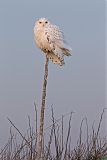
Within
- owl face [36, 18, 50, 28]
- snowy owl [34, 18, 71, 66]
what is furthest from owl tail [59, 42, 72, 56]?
owl face [36, 18, 50, 28]

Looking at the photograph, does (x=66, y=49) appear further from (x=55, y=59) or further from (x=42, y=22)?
(x=42, y=22)

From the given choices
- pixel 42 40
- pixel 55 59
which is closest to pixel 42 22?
pixel 42 40

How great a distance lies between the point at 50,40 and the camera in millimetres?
1778

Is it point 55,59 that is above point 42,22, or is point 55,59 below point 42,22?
below

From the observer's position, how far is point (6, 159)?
6.55 ft

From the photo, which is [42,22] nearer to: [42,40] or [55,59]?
[42,40]

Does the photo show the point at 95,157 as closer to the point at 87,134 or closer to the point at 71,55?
the point at 87,134

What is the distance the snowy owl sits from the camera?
5.83 feet

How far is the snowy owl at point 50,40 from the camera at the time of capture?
1.78m

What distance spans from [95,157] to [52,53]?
75 cm

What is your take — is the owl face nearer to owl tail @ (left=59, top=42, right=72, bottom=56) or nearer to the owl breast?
the owl breast

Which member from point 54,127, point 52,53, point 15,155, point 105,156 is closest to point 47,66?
point 52,53

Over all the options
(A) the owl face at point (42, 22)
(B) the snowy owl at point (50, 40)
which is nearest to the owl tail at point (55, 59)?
(B) the snowy owl at point (50, 40)

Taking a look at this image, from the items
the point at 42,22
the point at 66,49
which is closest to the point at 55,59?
the point at 66,49
